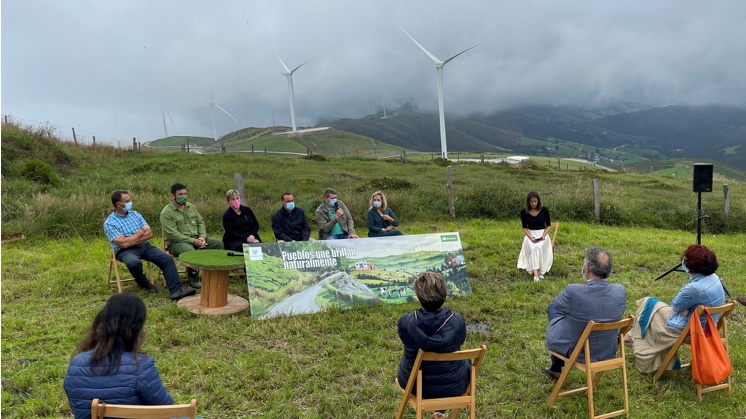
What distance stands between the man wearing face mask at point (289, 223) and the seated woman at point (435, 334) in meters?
4.76

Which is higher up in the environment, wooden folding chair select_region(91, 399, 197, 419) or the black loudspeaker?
the black loudspeaker

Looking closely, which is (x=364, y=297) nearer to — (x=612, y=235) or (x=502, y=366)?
(x=502, y=366)

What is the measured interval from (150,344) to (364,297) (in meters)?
2.63

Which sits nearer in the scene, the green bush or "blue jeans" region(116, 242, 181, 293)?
"blue jeans" region(116, 242, 181, 293)

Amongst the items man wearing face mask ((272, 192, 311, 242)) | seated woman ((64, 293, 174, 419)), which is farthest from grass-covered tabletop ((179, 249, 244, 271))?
seated woman ((64, 293, 174, 419))

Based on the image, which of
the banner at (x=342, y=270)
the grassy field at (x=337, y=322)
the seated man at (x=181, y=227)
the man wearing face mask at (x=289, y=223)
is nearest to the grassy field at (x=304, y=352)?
the grassy field at (x=337, y=322)

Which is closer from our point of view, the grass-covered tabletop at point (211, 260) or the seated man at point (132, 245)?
the grass-covered tabletop at point (211, 260)

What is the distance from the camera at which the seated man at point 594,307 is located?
3.82 meters

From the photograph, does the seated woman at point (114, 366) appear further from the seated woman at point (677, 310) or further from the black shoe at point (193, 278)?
the black shoe at point (193, 278)

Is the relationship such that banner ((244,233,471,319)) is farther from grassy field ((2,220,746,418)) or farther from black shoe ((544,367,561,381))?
black shoe ((544,367,561,381))

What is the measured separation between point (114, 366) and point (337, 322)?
3360 millimetres

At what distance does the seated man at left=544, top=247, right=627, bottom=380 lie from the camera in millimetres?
3818

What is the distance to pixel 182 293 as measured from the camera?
21.2ft

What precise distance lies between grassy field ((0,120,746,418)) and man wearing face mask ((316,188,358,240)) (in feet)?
5.89
